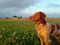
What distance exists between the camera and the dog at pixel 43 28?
558cm

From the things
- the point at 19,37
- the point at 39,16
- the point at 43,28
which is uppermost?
the point at 39,16

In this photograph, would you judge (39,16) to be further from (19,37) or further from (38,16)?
(19,37)

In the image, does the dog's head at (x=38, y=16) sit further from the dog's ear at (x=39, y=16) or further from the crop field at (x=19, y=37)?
the crop field at (x=19, y=37)

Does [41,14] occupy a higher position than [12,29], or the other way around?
[41,14]

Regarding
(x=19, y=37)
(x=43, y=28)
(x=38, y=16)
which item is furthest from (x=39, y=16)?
(x=19, y=37)

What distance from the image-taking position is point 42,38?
19.6ft

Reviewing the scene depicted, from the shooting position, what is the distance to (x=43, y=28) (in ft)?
18.8

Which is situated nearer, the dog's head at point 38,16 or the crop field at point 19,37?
the dog's head at point 38,16

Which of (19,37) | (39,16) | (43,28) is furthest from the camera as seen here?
(19,37)

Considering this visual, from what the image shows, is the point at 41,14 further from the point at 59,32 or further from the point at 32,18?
the point at 59,32

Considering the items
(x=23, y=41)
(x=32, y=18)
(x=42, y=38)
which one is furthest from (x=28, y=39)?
(x=32, y=18)

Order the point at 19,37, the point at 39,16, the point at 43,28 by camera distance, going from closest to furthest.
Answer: the point at 39,16
the point at 43,28
the point at 19,37

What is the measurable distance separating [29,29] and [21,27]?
348 mm

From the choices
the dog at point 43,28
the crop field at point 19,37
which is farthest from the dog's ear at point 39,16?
the crop field at point 19,37
